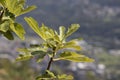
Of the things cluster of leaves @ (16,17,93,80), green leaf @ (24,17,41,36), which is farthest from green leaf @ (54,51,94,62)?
green leaf @ (24,17,41,36)

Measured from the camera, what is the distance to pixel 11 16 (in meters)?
3.15

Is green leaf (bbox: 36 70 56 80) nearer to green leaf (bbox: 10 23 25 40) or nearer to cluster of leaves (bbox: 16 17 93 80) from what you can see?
cluster of leaves (bbox: 16 17 93 80)

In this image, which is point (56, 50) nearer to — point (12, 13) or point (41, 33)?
point (41, 33)

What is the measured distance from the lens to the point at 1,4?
10.5 feet

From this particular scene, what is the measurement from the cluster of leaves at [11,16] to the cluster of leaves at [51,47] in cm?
10

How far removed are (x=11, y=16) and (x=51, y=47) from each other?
0.48 meters

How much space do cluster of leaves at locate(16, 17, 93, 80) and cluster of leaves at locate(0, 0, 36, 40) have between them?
0.10 meters

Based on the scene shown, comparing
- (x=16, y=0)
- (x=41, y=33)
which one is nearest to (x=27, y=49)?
(x=41, y=33)

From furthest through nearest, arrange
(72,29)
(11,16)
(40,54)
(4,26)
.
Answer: (72,29) < (40,54) < (11,16) < (4,26)

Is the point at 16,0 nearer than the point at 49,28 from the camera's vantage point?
Yes

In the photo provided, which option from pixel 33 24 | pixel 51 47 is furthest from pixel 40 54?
pixel 33 24

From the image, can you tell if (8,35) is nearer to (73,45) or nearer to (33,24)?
(33,24)

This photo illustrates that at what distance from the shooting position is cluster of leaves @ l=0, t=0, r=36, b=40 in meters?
3.08

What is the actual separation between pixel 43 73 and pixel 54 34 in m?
0.37
